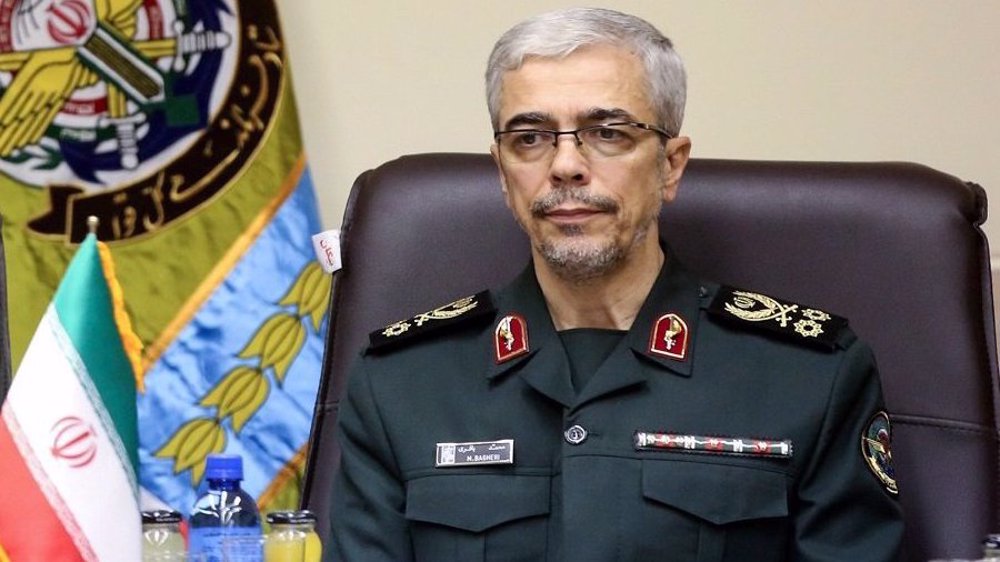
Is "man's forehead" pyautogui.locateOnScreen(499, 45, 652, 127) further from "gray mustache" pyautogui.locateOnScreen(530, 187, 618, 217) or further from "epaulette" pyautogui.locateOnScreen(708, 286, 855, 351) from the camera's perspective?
"epaulette" pyautogui.locateOnScreen(708, 286, 855, 351)

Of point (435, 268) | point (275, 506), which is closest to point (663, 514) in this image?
point (435, 268)

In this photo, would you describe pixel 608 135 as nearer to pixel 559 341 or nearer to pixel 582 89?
pixel 582 89

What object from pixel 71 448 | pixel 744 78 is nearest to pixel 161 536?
pixel 71 448

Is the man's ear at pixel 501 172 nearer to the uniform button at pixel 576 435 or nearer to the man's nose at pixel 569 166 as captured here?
the man's nose at pixel 569 166

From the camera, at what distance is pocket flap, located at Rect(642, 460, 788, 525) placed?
182 centimetres

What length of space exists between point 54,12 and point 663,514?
141 cm

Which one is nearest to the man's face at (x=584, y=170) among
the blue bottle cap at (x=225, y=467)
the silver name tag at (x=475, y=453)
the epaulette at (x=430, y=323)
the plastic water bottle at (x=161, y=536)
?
the epaulette at (x=430, y=323)

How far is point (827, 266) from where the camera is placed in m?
2.06

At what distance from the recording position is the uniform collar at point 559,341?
6.25 ft

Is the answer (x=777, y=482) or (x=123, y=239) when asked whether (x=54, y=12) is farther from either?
(x=777, y=482)

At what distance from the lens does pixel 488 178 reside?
216 centimetres

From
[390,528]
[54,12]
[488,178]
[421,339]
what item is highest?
[54,12]

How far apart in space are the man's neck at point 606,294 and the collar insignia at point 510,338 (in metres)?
0.04

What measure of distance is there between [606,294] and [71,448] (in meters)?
0.78
